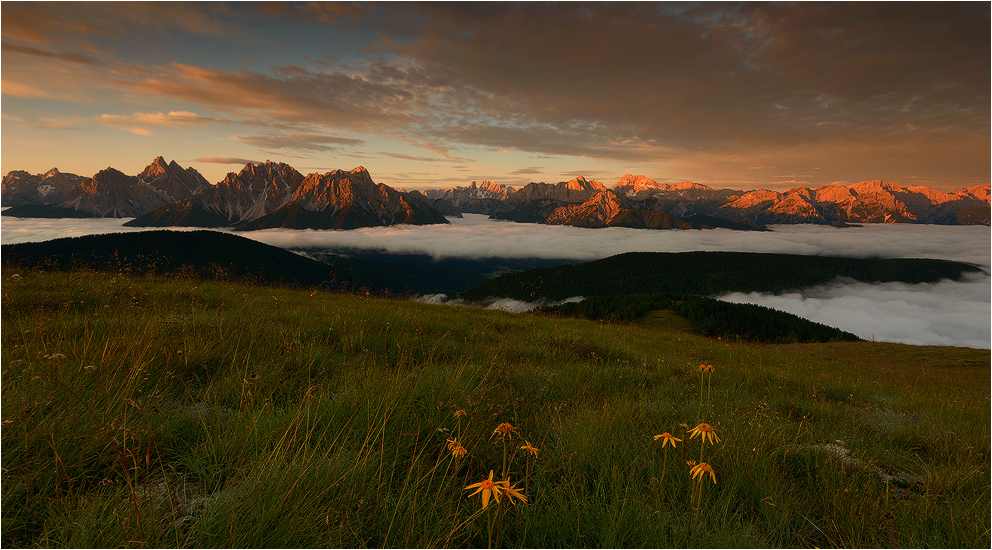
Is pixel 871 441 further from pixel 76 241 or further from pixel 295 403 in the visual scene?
pixel 76 241

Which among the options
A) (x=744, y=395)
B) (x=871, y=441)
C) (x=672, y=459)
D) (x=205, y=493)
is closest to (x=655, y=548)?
(x=672, y=459)

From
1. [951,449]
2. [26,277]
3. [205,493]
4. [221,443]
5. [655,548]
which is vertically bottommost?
[951,449]

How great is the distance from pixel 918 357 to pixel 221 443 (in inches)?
2307

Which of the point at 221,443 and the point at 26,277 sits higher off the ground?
the point at 26,277

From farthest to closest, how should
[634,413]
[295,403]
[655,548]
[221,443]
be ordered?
[634,413] < [295,403] < [221,443] < [655,548]

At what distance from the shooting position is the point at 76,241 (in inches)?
6235

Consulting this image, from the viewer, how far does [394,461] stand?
97.8 inches

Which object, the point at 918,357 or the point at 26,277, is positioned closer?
the point at 26,277

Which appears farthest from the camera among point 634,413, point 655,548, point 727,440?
point 634,413

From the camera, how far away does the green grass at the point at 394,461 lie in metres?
1.94

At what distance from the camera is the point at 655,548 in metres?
2.19

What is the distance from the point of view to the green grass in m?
1.94

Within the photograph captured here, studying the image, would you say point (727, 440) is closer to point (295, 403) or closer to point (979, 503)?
point (979, 503)

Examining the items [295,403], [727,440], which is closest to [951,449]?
[727,440]
